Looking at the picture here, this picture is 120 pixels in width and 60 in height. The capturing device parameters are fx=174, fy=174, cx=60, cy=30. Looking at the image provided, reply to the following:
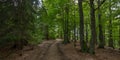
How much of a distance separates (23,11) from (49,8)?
11.3 metres

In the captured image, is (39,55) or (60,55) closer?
(60,55)

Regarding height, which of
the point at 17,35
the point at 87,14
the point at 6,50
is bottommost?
the point at 6,50

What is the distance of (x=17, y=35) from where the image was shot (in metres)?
19.5

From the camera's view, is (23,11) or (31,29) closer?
(23,11)

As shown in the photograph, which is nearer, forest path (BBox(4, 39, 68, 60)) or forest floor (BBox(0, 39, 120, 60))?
forest floor (BBox(0, 39, 120, 60))

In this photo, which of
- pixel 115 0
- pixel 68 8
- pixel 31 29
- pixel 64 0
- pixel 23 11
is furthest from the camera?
pixel 68 8

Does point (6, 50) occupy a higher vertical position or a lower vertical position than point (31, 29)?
lower

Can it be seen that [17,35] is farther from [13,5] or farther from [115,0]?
[115,0]

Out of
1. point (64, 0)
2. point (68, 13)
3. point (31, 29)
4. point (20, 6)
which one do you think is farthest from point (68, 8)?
point (20, 6)

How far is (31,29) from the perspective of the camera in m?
23.2

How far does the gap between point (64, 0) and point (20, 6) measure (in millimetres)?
8362

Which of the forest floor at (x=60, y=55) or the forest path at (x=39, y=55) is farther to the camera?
the forest path at (x=39, y=55)

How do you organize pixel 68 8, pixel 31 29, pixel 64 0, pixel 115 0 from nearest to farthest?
pixel 115 0, pixel 31 29, pixel 64 0, pixel 68 8

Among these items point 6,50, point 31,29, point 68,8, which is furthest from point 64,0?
point 6,50
